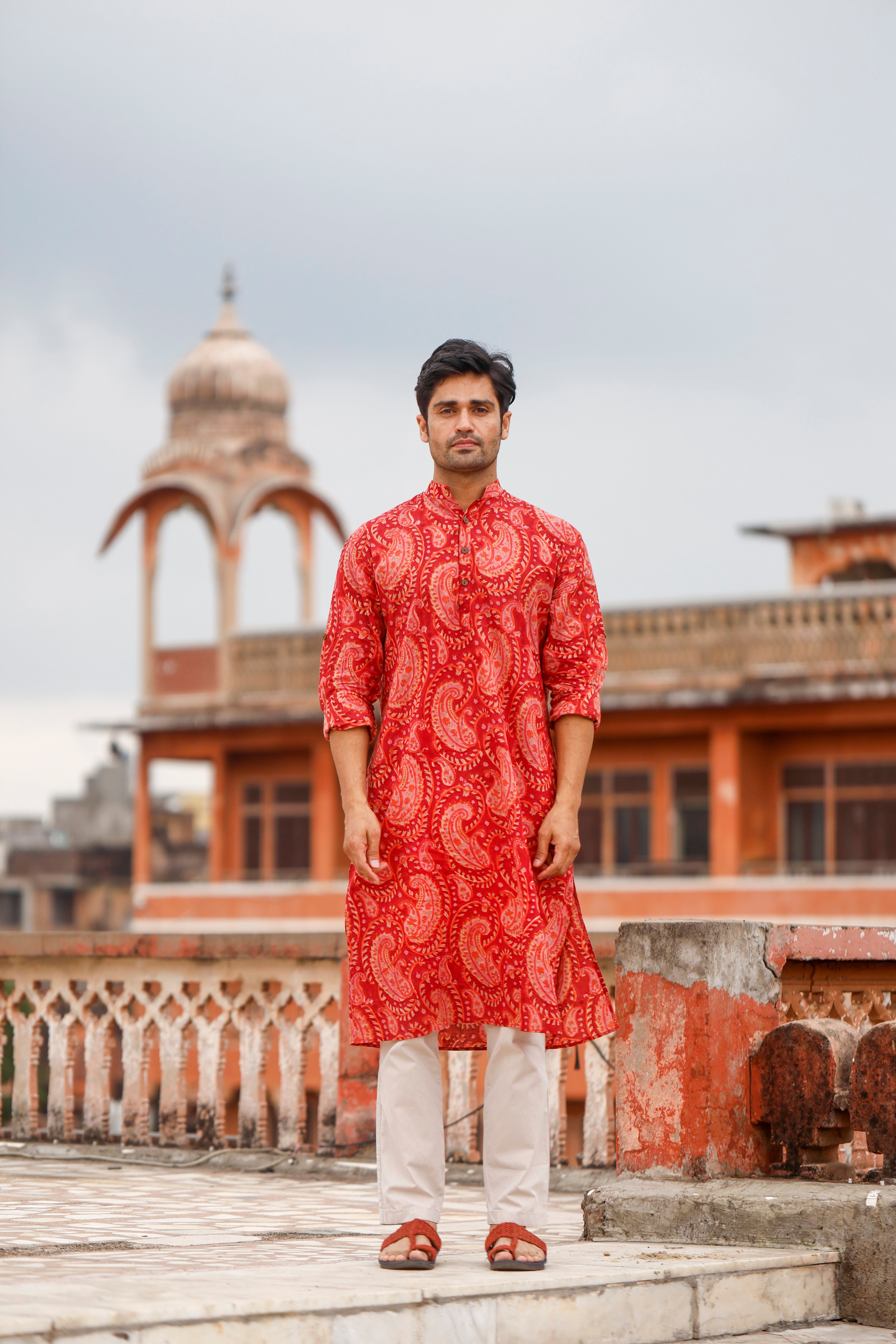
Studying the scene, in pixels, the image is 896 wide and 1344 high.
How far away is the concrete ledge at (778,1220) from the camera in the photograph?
13.7 ft

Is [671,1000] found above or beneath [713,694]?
beneath

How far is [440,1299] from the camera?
3605mm

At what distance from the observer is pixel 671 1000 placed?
15.0ft

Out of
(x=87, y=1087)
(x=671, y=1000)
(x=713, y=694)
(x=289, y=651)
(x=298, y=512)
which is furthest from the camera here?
(x=298, y=512)

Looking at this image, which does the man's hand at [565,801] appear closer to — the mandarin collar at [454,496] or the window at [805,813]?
the mandarin collar at [454,496]

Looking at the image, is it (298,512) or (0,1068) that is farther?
(298,512)

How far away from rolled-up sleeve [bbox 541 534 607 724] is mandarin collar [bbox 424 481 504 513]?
0.61 ft

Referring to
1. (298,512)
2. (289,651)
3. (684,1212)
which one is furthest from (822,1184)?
(298,512)

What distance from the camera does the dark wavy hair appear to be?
4215 mm

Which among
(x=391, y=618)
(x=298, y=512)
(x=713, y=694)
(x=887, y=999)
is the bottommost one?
Answer: (x=887, y=999)

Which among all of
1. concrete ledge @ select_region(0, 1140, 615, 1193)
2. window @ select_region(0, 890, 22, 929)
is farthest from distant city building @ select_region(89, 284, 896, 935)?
concrete ledge @ select_region(0, 1140, 615, 1193)

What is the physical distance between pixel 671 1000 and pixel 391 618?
3.64ft

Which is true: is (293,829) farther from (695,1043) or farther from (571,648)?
(571,648)

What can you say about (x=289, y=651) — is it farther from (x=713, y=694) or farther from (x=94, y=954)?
(x=94, y=954)
